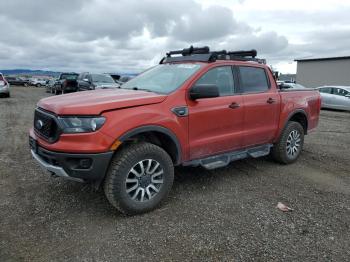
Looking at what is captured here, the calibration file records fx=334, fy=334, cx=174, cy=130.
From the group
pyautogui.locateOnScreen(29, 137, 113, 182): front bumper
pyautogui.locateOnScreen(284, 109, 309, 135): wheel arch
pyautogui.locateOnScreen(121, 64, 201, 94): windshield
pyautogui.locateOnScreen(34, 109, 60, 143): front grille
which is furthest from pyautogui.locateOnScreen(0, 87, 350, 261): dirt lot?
pyautogui.locateOnScreen(121, 64, 201, 94): windshield

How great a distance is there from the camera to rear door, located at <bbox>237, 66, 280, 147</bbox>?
16.5ft

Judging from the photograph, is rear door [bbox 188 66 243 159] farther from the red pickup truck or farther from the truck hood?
the truck hood

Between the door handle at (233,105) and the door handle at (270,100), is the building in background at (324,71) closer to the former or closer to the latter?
the door handle at (270,100)

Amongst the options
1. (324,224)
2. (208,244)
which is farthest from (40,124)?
(324,224)

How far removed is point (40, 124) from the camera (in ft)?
12.8

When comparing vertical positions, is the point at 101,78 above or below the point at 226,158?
above

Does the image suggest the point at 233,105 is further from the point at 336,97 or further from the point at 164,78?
the point at 336,97

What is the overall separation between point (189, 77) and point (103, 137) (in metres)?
1.52

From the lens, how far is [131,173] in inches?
148

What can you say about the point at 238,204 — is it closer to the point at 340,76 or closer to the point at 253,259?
the point at 253,259

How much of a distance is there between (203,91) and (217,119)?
0.58 metres

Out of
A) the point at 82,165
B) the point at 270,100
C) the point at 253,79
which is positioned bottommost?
the point at 82,165

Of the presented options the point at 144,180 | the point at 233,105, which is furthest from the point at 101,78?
the point at 144,180

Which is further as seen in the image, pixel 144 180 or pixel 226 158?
pixel 226 158
